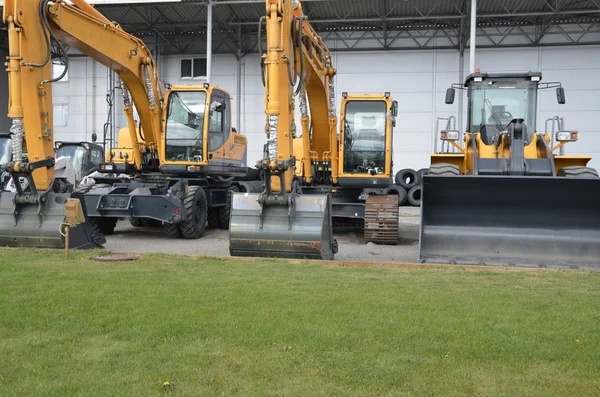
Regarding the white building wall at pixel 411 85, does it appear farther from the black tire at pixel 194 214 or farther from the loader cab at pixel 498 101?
the loader cab at pixel 498 101

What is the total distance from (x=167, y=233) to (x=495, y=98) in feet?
24.1

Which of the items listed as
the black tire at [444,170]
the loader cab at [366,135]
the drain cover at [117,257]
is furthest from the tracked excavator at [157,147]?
the black tire at [444,170]

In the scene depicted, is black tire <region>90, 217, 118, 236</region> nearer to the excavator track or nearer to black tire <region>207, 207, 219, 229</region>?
black tire <region>207, 207, 219, 229</region>

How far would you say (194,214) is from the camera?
485 inches

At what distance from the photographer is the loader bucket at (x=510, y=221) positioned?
8367mm

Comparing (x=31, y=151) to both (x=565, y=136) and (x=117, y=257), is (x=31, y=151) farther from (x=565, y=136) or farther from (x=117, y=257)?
(x=565, y=136)

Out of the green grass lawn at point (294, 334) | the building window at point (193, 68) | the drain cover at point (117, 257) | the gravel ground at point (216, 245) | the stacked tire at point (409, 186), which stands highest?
the building window at point (193, 68)

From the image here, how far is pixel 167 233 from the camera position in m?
12.8

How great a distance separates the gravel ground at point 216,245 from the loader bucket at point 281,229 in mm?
1518

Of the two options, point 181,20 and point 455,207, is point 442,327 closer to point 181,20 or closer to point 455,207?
point 455,207

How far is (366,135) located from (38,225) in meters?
6.75

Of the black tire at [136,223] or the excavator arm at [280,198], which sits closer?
the excavator arm at [280,198]

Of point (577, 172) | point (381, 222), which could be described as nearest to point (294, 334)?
point (577, 172)

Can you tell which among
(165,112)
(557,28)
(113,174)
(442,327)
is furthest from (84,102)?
(442,327)
